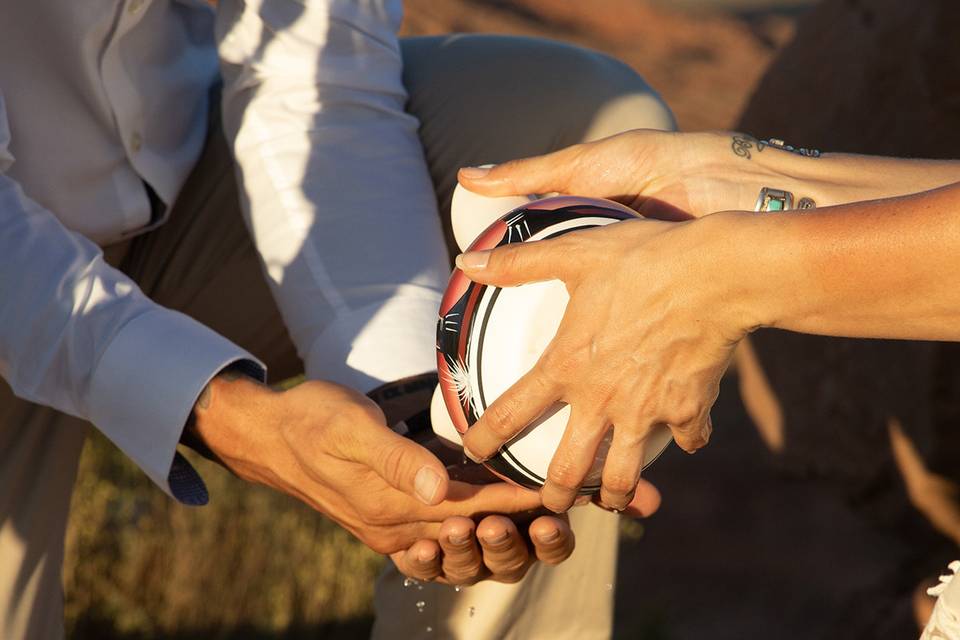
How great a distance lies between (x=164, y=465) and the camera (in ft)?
5.67

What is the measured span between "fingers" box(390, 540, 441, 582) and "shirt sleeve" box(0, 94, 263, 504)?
1.18ft

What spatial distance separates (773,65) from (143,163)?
7.46 ft

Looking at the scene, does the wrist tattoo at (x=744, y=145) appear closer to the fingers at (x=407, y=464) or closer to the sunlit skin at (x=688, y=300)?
the sunlit skin at (x=688, y=300)

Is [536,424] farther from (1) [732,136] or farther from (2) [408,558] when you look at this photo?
(1) [732,136]

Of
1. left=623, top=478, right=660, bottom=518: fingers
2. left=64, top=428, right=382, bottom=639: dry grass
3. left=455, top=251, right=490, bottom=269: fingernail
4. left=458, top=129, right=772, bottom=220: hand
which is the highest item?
left=455, top=251, right=490, bottom=269: fingernail

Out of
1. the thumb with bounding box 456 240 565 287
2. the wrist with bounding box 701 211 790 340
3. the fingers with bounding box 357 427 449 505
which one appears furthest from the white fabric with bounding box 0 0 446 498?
the wrist with bounding box 701 211 790 340

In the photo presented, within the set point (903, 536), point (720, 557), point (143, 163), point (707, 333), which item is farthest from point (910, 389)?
point (143, 163)

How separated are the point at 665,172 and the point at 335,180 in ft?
1.83

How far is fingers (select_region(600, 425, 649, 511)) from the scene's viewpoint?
1500mm

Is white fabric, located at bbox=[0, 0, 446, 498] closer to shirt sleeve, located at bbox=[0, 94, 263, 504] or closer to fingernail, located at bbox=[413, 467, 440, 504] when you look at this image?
shirt sleeve, located at bbox=[0, 94, 263, 504]

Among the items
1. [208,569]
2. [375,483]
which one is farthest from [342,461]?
[208,569]

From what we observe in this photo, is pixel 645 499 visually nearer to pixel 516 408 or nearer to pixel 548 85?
pixel 516 408

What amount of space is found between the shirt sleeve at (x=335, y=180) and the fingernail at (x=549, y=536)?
14.8 inches

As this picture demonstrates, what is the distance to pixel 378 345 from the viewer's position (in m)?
1.89
